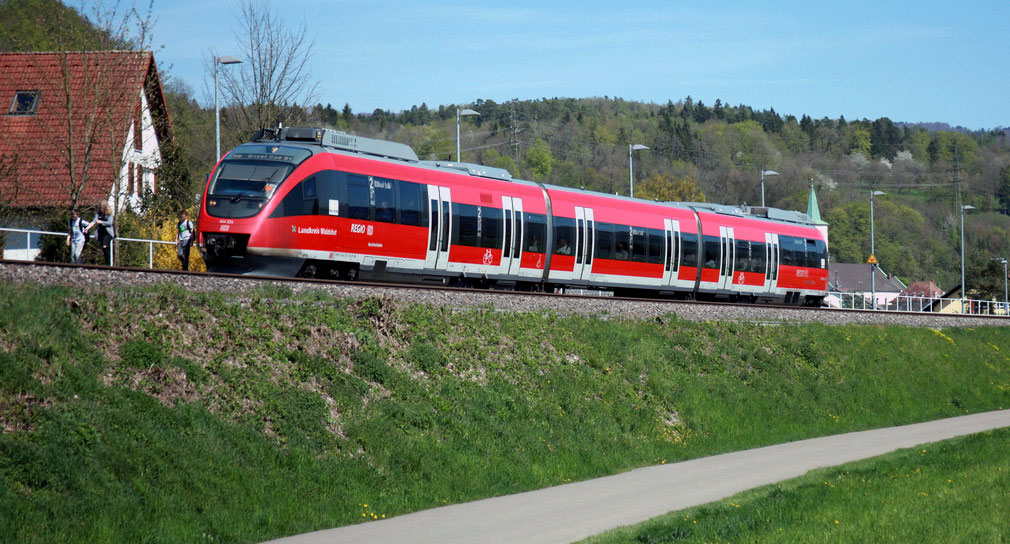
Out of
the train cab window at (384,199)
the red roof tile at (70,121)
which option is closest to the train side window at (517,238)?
the train cab window at (384,199)

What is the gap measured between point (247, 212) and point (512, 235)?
8.84 meters

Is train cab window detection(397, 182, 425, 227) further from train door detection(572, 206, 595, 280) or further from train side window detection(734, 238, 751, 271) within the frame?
train side window detection(734, 238, 751, 271)

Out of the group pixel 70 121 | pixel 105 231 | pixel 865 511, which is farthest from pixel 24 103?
pixel 865 511

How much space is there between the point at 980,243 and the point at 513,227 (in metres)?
124

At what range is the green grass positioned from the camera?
40.7 ft

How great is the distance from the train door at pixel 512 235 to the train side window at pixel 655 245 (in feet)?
22.5

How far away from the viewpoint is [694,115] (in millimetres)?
198125

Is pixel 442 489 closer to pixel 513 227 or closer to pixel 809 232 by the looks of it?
pixel 513 227

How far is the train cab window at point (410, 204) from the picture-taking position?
2480cm

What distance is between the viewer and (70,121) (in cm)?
2903

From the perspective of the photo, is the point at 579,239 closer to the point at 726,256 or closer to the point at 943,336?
the point at 726,256

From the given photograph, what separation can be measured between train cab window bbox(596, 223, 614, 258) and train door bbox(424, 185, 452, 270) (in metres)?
7.00

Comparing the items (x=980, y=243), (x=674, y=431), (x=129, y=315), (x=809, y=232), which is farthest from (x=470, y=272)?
(x=980, y=243)

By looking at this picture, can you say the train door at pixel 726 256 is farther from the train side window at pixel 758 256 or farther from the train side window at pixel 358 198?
the train side window at pixel 358 198
